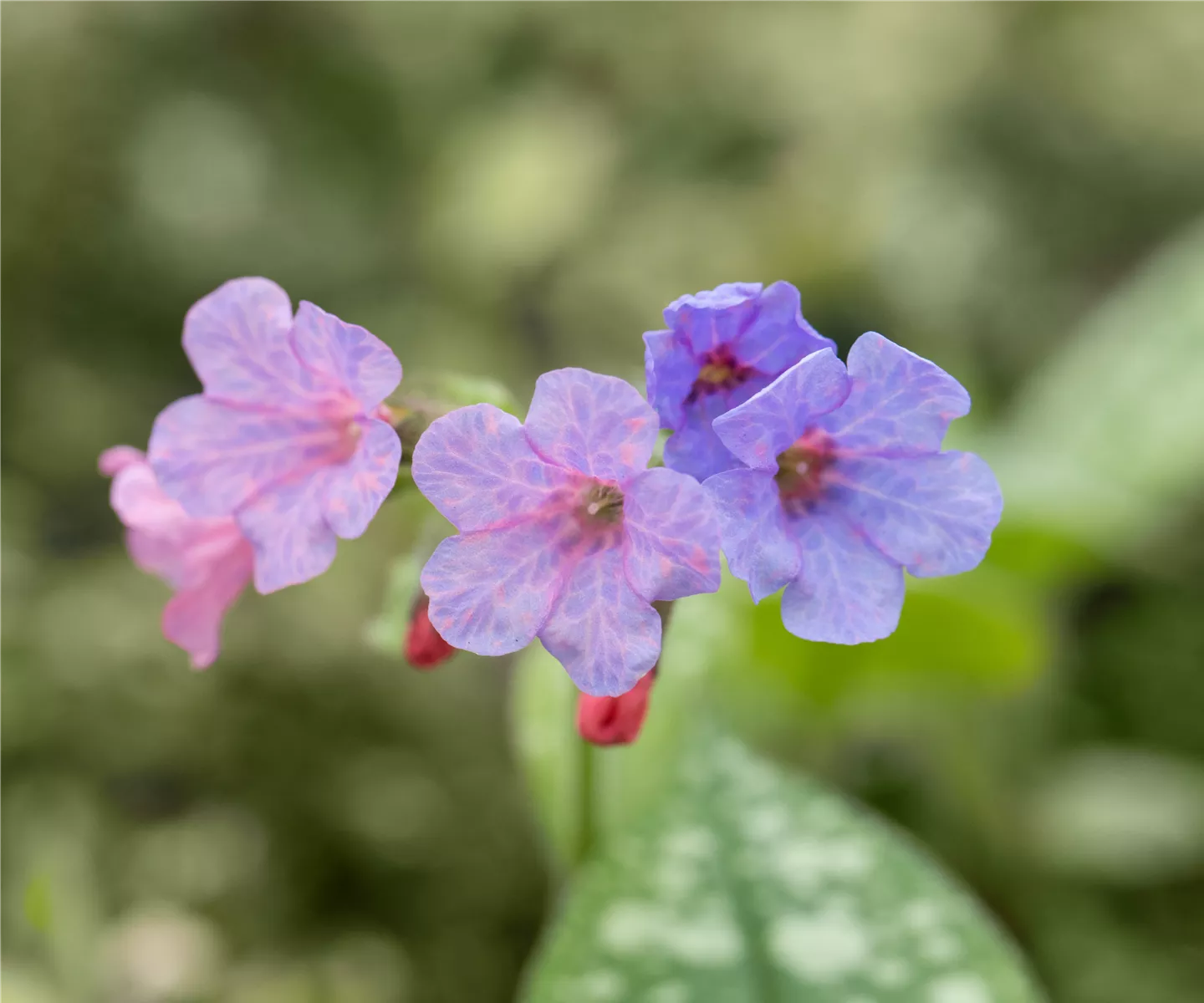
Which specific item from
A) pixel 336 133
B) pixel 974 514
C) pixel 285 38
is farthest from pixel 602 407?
pixel 285 38

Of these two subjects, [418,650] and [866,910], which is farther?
[866,910]

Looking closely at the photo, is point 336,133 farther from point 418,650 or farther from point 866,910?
point 866,910

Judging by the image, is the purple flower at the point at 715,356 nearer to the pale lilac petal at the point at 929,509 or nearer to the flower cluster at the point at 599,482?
the flower cluster at the point at 599,482

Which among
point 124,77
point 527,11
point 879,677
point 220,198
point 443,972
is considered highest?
point 527,11

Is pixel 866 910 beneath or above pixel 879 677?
above

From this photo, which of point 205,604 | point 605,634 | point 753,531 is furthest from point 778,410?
point 205,604

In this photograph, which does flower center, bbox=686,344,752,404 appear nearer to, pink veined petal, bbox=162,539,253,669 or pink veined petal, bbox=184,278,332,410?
pink veined petal, bbox=184,278,332,410
